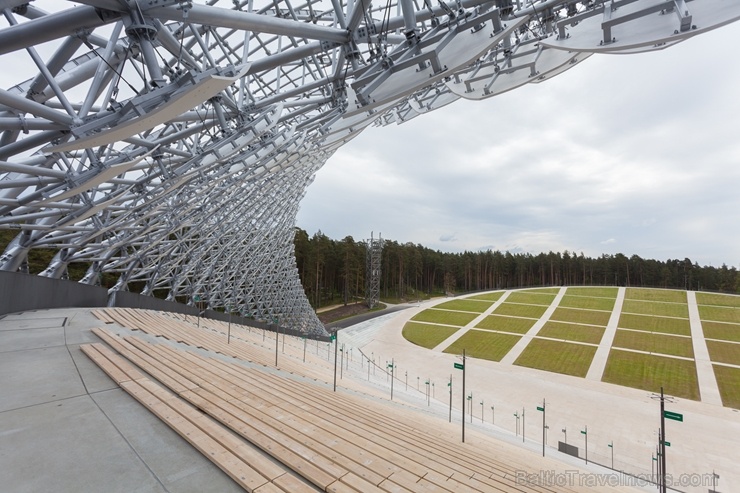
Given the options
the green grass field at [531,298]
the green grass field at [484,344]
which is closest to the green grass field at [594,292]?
the green grass field at [531,298]

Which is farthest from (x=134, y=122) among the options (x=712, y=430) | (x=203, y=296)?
(x=712, y=430)

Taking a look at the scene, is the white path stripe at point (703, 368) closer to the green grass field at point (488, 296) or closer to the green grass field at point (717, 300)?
the green grass field at point (717, 300)

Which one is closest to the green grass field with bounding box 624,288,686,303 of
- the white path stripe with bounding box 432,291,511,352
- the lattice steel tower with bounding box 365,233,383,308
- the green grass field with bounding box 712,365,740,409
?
the white path stripe with bounding box 432,291,511,352

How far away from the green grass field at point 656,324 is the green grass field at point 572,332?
619 cm

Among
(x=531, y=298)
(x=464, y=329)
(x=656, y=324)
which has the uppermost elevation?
(x=531, y=298)

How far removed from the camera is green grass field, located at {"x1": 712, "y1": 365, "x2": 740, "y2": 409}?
30.0 metres

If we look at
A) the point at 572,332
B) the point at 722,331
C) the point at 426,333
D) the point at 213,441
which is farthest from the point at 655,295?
the point at 213,441

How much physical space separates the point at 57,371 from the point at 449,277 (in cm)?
9558

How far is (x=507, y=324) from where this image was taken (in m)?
55.3

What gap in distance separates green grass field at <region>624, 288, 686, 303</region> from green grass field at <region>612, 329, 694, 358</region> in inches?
1095

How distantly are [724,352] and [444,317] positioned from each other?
1433 inches

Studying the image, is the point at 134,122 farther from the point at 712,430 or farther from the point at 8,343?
the point at 712,430

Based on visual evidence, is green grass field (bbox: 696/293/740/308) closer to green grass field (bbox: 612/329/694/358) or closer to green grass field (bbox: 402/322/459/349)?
green grass field (bbox: 612/329/694/358)

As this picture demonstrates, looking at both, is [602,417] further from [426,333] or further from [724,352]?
[724,352]
